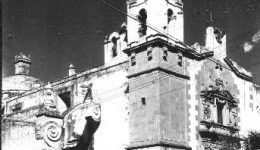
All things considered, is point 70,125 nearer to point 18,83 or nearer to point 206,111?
point 206,111

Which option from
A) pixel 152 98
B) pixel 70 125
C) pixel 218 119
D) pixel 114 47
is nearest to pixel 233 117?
pixel 218 119

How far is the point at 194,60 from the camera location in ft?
64.7

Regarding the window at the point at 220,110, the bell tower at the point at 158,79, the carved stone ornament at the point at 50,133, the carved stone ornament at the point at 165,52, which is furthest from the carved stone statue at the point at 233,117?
the carved stone ornament at the point at 50,133

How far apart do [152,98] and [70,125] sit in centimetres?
535

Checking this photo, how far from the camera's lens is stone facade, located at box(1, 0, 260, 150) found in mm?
17891

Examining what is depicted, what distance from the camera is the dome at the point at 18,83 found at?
38.0 m

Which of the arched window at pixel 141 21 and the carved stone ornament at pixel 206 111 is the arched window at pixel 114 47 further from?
the carved stone ornament at pixel 206 111

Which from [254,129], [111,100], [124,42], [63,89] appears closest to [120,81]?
[111,100]

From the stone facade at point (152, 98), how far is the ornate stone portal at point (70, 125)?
0.14ft

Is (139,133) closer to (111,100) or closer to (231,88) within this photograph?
(111,100)

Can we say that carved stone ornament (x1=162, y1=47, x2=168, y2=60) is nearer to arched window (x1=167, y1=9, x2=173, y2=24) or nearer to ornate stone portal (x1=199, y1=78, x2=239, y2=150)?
arched window (x1=167, y1=9, x2=173, y2=24)

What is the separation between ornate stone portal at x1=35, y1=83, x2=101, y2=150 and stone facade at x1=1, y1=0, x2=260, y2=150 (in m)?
0.04

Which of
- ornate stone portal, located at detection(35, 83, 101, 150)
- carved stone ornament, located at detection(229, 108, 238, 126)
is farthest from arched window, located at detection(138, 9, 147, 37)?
carved stone ornament, located at detection(229, 108, 238, 126)

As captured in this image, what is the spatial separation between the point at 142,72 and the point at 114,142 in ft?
11.6
